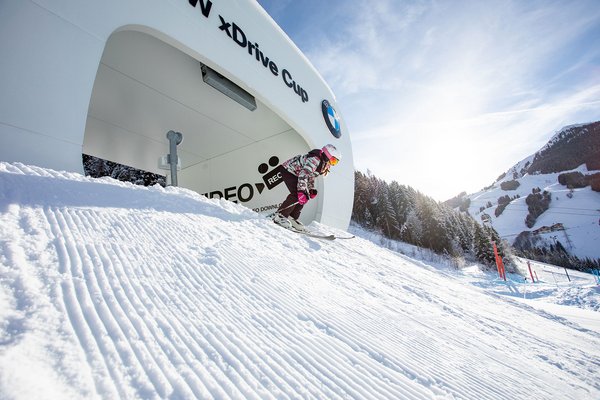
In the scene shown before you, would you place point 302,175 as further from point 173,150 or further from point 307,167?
point 173,150

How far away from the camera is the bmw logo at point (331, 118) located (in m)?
8.00

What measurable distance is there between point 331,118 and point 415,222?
109 ft

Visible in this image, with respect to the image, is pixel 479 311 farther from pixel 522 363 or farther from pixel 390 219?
pixel 390 219

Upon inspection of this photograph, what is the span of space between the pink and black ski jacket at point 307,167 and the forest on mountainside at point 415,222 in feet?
108

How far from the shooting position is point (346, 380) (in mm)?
1278

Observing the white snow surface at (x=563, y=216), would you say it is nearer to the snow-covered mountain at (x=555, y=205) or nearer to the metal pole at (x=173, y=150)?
the snow-covered mountain at (x=555, y=205)

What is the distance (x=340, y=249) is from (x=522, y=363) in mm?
2515

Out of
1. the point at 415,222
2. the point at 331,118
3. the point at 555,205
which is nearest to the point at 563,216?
the point at 555,205

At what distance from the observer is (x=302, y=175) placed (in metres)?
5.26

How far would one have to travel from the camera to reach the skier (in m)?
5.17

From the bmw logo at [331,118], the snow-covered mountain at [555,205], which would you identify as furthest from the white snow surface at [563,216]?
the bmw logo at [331,118]

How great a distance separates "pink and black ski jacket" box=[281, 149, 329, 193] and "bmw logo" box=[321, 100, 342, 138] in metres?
2.97

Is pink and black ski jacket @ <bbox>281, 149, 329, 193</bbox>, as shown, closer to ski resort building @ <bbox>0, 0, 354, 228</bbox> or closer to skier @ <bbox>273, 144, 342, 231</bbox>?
skier @ <bbox>273, 144, 342, 231</bbox>

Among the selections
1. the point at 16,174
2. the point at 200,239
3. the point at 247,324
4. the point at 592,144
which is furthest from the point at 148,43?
the point at 592,144
